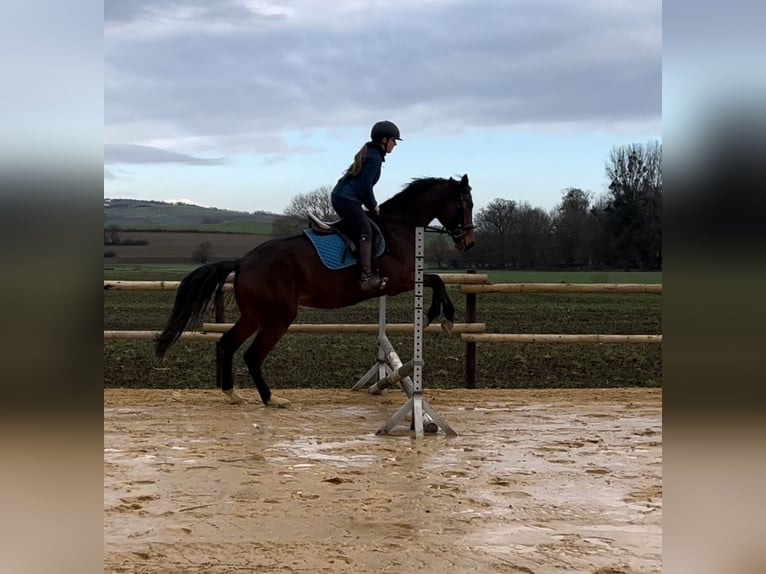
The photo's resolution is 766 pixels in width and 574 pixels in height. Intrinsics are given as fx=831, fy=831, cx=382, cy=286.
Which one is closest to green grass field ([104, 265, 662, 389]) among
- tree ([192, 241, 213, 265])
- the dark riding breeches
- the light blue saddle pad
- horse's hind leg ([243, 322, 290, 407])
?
horse's hind leg ([243, 322, 290, 407])

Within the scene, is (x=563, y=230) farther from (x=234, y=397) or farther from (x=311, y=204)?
(x=234, y=397)

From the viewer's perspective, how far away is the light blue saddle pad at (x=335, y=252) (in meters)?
7.27

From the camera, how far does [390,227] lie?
24.6 ft

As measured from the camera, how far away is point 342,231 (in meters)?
7.31

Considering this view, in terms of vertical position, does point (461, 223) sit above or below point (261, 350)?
above

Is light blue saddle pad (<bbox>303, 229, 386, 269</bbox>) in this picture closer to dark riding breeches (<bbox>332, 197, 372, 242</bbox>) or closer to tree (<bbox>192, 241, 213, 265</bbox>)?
dark riding breeches (<bbox>332, 197, 372, 242</bbox>)

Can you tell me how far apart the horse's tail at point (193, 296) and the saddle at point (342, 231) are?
0.78m

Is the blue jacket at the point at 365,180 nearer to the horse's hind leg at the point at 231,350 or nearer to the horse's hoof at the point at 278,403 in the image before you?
the horse's hind leg at the point at 231,350

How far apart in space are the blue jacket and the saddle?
27cm

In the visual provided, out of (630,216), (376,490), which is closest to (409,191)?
(376,490)

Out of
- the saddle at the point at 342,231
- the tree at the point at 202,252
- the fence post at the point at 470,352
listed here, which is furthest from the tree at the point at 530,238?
the saddle at the point at 342,231

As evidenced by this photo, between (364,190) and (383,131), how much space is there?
0.53 m

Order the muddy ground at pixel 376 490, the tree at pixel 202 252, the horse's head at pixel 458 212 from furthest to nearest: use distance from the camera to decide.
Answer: the tree at pixel 202 252 < the horse's head at pixel 458 212 < the muddy ground at pixel 376 490
